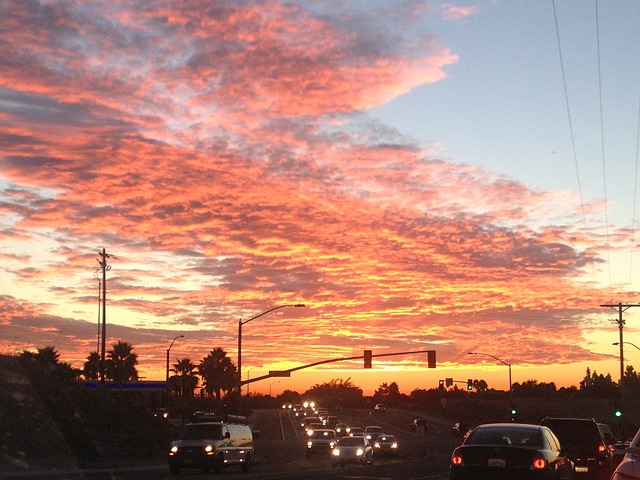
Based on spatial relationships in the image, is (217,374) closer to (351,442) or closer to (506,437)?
(351,442)

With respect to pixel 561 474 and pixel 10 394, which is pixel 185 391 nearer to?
pixel 10 394

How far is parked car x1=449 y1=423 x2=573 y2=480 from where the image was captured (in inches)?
620

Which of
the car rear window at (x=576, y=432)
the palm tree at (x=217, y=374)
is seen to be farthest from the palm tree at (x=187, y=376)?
the car rear window at (x=576, y=432)

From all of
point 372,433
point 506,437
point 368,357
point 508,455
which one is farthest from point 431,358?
point 508,455

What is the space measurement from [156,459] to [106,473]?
565 inches

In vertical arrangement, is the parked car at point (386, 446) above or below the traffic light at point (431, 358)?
below

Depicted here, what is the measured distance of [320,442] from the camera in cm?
5881

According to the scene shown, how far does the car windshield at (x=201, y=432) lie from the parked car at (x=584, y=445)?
47.7 ft

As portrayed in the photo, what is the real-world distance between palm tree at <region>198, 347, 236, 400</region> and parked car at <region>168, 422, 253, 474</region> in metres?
116

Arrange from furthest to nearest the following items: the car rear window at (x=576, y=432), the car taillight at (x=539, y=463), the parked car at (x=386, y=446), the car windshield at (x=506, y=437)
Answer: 1. the parked car at (x=386, y=446)
2. the car rear window at (x=576, y=432)
3. the car windshield at (x=506, y=437)
4. the car taillight at (x=539, y=463)

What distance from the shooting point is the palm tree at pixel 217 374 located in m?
153

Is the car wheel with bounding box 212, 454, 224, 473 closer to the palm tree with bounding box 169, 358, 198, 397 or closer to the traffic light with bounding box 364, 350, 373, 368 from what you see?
the traffic light with bounding box 364, 350, 373, 368

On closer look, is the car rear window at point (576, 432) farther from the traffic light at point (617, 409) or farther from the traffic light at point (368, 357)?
the traffic light at point (617, 409)

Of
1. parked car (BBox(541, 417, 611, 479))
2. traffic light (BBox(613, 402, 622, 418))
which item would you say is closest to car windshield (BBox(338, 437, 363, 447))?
parked car (BBox(541, 417, 611, 479))
